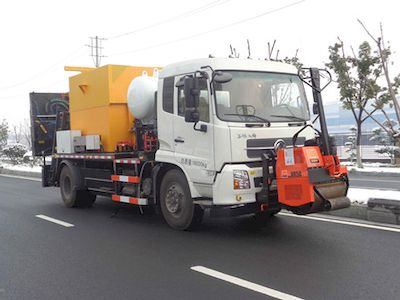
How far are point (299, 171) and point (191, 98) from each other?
1.88 m

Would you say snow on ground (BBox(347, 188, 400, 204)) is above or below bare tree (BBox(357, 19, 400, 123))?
below

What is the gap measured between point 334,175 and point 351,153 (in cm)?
2257

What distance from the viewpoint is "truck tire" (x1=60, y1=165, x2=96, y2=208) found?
10617mm

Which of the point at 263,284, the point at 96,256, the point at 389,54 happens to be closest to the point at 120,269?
the point at 96,256

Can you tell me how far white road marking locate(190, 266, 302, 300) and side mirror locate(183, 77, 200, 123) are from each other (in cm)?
234

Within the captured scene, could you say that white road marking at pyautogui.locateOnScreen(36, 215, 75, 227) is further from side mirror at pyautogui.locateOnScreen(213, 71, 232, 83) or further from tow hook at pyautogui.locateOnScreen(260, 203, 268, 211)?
side mirror at pyautogui.locateOnScreen(213, 71, 232, 83)

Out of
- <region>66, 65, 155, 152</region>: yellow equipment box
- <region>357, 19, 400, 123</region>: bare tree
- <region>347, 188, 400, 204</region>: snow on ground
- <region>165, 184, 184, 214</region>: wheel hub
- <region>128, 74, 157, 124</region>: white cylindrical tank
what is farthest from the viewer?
<region>357, 19, 400, 123</region>: bare tree

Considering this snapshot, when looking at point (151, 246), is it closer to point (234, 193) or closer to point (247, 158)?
point (234, 193)

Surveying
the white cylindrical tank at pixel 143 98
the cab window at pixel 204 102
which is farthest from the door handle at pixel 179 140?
the white cylindrical tank at pixel 143 98

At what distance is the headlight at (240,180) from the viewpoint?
672 cm

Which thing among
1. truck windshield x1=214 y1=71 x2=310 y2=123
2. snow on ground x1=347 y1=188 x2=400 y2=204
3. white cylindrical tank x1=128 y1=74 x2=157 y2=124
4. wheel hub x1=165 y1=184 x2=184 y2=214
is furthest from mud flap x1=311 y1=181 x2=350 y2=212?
white cylindrical tank x1=128 y1=74 x2=157 y2=124

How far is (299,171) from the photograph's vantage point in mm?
6383

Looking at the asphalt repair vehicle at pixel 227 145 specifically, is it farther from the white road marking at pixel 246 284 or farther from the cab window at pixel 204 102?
the white road marking at pixel 246 284

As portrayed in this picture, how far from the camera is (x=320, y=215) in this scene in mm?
8820
